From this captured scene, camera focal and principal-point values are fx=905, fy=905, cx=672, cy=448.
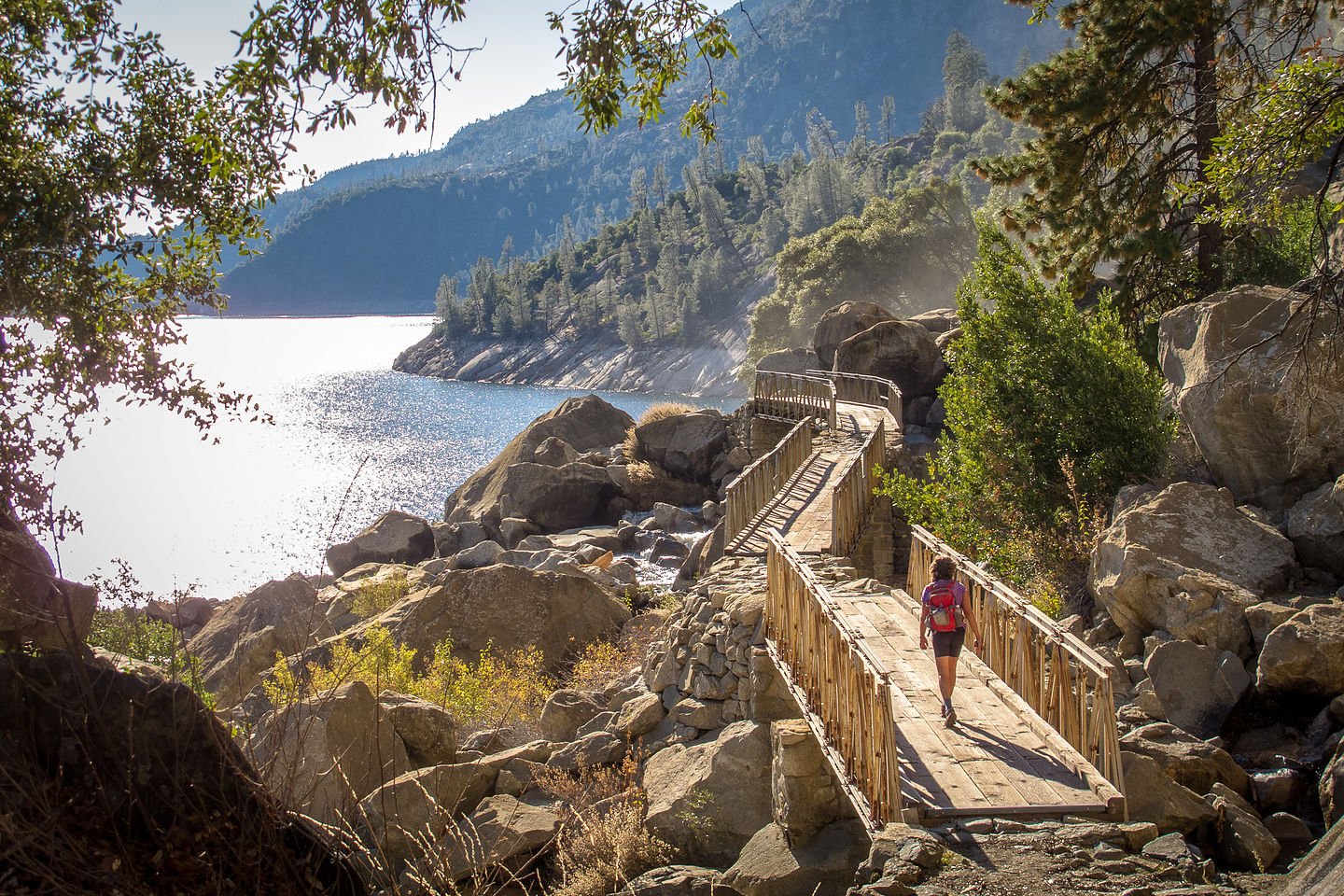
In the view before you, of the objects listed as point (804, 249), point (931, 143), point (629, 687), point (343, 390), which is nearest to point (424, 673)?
point (629, 687)

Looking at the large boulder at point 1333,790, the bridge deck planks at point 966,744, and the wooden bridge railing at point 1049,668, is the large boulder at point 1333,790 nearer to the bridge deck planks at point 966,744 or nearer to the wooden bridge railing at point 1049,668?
the wooden bridge railing at point 1049,668

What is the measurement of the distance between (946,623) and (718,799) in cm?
283

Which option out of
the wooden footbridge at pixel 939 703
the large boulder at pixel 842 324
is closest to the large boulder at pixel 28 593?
the wooden footbridge at pixel 939 703

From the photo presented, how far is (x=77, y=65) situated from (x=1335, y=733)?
39.9ft

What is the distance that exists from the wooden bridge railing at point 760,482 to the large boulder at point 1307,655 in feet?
29.4

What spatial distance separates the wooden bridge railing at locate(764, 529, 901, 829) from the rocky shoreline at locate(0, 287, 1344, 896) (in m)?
0.36

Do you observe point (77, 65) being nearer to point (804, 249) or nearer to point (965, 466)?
point (965, 466)

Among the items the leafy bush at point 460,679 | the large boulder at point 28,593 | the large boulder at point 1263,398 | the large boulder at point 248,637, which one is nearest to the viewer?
the large boulder at point 28,593

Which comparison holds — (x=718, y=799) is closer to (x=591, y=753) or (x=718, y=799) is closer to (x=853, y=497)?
(x=591, y=753)

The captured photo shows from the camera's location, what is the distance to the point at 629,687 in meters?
13.2

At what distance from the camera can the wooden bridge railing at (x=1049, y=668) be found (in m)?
6.58

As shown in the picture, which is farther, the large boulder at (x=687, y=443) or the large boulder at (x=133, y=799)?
the large boulder at (x=687, y=443)

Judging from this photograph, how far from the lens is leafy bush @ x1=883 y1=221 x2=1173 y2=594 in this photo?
13195 mm

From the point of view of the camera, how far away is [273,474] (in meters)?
69.4
